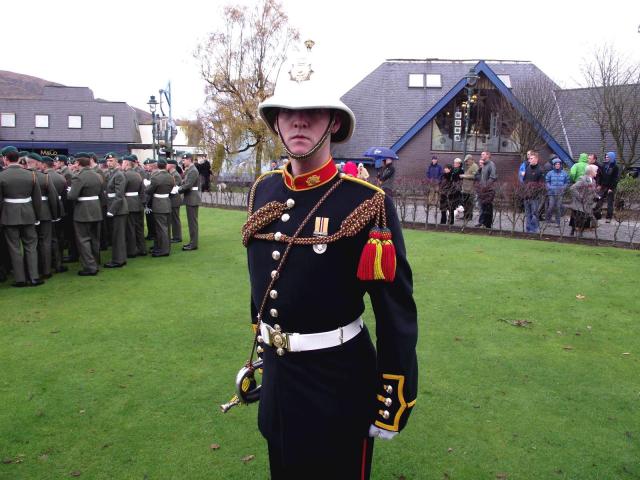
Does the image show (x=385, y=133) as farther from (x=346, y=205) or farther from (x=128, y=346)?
(x=346, y=205)

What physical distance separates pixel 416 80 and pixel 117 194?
22.4 meters

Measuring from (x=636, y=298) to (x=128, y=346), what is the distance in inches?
263

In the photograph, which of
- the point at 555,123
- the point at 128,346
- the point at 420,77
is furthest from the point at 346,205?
the point at 420,77

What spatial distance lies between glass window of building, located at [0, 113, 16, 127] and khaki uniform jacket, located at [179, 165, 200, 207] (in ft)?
127

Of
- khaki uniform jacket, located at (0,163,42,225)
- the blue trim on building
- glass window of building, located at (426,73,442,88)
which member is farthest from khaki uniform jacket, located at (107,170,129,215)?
glass window of building, located at (426,73,442,88)

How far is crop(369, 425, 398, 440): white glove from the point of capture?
2139 mm

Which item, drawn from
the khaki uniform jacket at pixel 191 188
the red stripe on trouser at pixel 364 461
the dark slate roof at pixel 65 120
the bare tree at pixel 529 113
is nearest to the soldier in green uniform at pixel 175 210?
the khaki uniform jacket at pixel 191 188

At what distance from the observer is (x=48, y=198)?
28.2 feet

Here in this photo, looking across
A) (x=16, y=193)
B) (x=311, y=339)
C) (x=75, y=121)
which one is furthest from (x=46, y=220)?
(x=75, y=121)

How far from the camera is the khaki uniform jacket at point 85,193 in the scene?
8719 millimetres

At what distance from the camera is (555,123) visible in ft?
80.4

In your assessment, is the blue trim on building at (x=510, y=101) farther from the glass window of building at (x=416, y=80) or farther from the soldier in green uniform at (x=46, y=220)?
the soldier in green uniform at (x=46, y=220)

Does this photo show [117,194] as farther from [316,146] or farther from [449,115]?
[449,115]

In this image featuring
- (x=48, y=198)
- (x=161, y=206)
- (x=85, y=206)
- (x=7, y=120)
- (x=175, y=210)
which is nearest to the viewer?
(x=48, y=198)
